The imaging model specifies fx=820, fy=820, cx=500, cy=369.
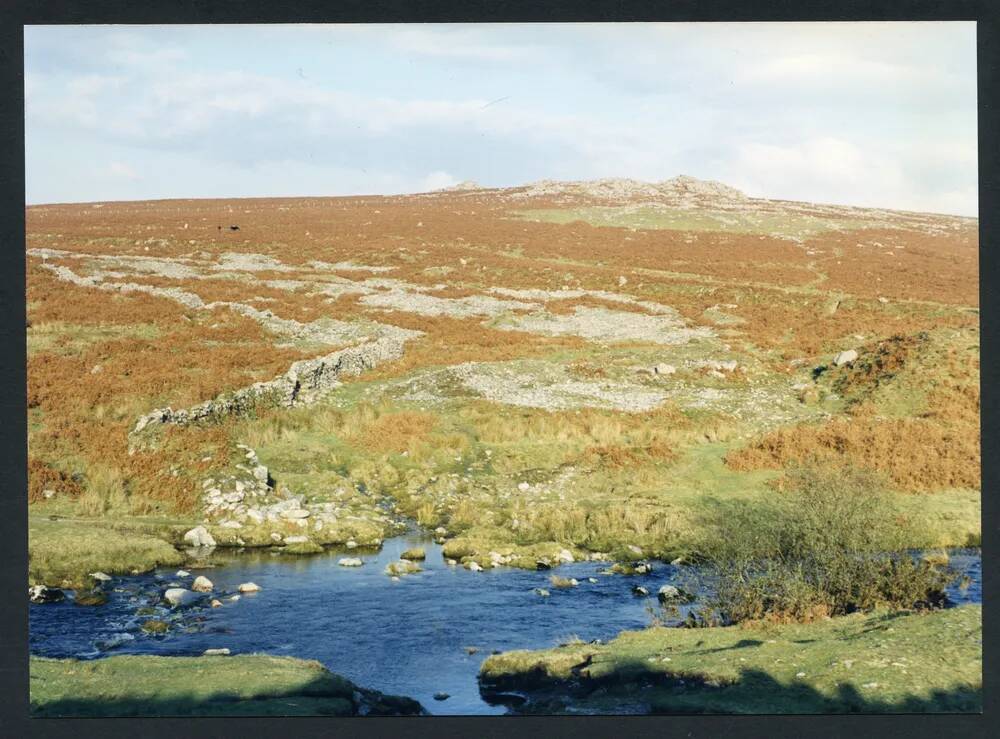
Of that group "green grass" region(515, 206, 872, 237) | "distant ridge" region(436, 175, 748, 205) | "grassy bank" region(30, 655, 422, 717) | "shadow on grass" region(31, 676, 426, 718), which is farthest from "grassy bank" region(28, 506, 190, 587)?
"green grass" region(515, 206, 872, 237)

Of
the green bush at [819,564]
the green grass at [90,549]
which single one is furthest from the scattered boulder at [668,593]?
the green grass at [90,549]

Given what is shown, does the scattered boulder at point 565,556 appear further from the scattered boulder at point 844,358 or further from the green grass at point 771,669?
the scattered boulder at point 844,358

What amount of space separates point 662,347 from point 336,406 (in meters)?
11.4

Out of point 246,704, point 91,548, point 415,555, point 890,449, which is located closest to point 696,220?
point 890,449

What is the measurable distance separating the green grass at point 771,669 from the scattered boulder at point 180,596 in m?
6.02

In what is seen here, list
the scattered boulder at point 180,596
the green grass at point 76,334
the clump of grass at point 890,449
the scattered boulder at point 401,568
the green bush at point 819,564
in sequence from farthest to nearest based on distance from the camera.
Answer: the green grass at point 76,334
the clump of grass at point 890,449
the scattered boulder at point 401,568
the scattered boulder at point 180,596
the green bush at point 819,564

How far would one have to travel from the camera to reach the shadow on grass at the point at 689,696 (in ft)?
43.5

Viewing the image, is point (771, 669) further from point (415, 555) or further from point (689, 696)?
point (415, 555)

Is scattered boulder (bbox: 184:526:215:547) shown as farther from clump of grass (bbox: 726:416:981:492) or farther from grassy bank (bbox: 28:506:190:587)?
clump of grass (bbox: 726:416:981:492)

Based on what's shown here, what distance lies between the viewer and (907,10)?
15.3 m

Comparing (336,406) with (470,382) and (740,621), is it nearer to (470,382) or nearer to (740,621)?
(470,382)

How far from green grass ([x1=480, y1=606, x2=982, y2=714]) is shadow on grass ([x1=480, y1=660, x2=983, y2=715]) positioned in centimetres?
2

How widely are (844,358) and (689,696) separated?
53.3ft

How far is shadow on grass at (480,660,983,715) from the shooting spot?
1325cm
